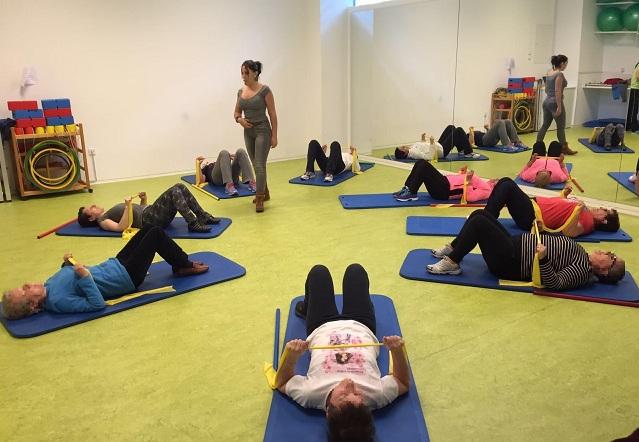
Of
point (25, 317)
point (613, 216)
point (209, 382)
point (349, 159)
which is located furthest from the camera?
point (349, 159)

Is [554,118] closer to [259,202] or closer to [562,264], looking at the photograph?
[562,264]

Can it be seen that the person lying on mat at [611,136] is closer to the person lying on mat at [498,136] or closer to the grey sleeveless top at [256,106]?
the person lying on mat at [498,136]

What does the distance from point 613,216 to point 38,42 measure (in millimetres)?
5867

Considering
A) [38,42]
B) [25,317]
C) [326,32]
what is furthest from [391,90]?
[25,317]

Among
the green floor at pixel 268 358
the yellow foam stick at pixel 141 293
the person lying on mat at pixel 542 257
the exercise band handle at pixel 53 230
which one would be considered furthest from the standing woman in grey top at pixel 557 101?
the exercise band handle at pixel 53 230

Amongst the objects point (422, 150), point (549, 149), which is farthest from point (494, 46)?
point (422, 150)

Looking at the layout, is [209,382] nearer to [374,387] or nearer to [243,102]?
[374,387]

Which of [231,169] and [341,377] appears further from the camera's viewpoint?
[231,169]

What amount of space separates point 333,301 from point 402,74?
543 cm

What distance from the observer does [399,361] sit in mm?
2111

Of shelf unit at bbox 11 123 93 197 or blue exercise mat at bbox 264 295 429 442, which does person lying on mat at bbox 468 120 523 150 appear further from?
blue exercise mat at bbox 264 295 429 442

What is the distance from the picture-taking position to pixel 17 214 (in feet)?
17.4

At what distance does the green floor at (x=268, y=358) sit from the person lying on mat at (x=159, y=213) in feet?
1.31

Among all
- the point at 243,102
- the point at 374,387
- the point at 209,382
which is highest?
the point at 243,102
